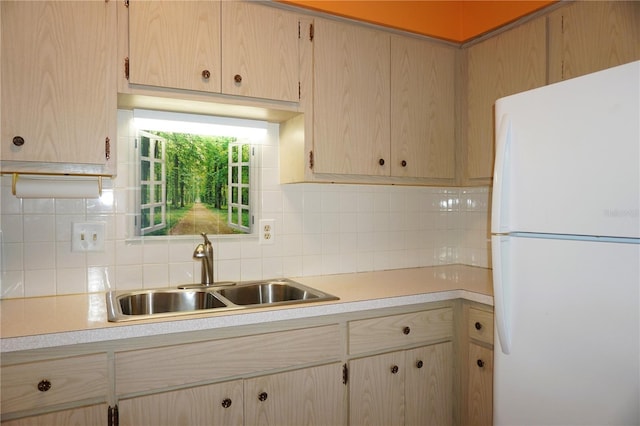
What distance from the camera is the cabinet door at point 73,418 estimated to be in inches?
50.3

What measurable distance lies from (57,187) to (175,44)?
28.2 inches

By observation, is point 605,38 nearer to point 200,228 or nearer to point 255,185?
point 255,185

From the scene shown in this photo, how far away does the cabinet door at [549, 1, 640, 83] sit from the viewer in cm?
167

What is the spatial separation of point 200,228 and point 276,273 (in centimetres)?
45

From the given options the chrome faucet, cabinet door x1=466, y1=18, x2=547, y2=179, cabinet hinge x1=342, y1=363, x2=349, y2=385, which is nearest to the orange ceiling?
cabinet door x1=466, y1=18, x2=547, y2=179

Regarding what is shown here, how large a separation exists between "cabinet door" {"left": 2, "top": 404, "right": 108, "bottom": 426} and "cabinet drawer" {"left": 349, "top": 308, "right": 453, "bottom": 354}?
0.91 metres

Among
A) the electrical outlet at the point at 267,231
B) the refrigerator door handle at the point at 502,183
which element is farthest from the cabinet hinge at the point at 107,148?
the refrigerator door handle at the point at 502,183

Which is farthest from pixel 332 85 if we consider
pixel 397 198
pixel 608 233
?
pixel 608 233

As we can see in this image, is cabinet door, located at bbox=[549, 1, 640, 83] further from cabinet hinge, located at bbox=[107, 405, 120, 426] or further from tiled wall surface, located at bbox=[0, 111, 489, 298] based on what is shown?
cabinet hinge, located at bbox=[107, 405, 120, 426]

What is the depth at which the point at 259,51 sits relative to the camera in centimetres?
184

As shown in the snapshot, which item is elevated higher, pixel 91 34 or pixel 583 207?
pixel 91 34

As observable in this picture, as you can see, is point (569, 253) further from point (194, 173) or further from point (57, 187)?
point (57, 187)

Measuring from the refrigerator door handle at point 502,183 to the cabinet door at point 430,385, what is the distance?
2.42ft

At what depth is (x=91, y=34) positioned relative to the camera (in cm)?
156
